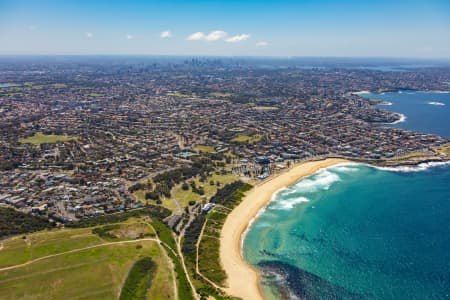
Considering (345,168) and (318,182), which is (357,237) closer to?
(318,182)

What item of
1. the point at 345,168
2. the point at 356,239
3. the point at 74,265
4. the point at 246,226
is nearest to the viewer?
the point at 74,265

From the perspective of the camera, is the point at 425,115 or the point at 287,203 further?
the point at 425,115

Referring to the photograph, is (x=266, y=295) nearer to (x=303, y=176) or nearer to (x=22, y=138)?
(x=303, y=176)

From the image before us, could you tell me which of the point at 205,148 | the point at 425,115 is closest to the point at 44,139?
the point at 205,148

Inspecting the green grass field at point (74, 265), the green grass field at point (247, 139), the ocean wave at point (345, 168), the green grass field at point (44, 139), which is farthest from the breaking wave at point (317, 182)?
the green grass field at point (44, 139)

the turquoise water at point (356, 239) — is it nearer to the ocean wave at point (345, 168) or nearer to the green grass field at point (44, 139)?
the ocean wave at point (345, 168)
